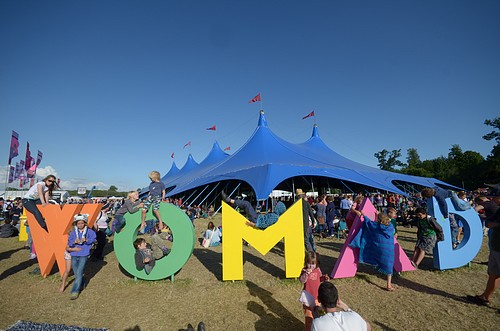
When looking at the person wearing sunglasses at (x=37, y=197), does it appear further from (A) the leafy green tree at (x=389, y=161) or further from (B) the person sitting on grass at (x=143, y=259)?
(A) the leafy green tree at (x=389, y=161)

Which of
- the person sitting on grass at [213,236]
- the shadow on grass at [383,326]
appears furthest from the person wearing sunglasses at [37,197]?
the shadow on grass at [383,326]

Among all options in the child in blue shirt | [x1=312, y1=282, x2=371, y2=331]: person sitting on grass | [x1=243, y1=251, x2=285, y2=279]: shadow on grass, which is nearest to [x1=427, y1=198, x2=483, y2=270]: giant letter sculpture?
[x1=243, y1=251, x2=285, y2=279]: shadow on grass

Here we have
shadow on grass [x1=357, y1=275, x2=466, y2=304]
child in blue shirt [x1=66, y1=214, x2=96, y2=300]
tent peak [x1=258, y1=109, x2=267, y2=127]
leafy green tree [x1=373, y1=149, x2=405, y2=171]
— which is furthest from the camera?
leafy green tree [x1=373, y1=149, x2=405, y2=171]

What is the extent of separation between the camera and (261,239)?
4.66 m

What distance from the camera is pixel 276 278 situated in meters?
4.67

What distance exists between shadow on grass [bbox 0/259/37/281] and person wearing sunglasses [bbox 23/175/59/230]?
1433 millimetres

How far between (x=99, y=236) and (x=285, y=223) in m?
4.85

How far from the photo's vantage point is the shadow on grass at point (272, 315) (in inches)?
120

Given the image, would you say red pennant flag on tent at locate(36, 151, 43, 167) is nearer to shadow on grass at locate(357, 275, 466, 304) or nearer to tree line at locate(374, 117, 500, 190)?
shadow on grass at locate(357, 275, 466, 304)

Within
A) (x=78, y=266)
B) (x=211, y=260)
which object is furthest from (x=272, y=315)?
(x=78, y=266)

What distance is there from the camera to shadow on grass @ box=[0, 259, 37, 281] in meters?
5.20

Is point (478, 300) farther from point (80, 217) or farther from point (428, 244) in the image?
point (80, 217)

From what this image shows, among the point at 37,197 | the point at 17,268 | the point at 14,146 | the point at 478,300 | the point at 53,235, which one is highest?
the point at 14,146

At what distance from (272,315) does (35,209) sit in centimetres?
490
